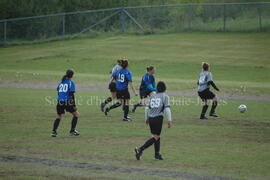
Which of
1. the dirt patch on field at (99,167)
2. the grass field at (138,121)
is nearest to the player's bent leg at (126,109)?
the grass field at (138,121)

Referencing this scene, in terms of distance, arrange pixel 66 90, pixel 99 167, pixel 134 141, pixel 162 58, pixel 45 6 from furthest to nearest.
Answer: pixel 45 6, pixel 162 58, pixel 66 90, pixel 134 141, pixel 99 167

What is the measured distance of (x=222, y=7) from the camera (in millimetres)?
52281

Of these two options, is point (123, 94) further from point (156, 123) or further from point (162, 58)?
point (162, 58)

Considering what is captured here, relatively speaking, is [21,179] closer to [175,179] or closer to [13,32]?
[175,179]

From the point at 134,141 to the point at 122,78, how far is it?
454 centimetres

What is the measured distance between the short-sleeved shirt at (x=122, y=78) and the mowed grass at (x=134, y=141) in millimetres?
1245

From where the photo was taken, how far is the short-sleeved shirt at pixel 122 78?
20.7 meters

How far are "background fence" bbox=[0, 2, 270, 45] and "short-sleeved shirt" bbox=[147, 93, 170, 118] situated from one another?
38.3 m

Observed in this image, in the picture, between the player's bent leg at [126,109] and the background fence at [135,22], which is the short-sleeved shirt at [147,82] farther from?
the background fence at [135,22]

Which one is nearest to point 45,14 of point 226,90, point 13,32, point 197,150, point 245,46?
point 13,32

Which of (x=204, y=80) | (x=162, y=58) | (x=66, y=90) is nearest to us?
(x=66, y=90)

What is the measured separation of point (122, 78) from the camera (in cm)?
2081

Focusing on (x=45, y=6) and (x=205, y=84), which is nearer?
(x=205, y=84)

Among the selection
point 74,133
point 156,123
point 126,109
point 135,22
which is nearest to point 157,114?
point 156,123
